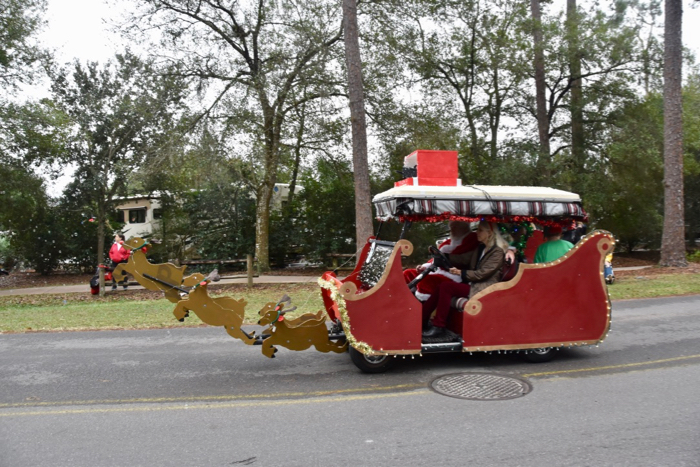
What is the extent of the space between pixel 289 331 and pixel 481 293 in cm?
223

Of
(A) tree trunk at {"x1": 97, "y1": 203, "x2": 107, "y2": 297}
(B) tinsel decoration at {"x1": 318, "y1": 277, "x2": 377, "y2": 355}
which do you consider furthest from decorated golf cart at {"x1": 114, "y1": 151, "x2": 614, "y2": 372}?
(A) tree trunk at {"x1": 97, "y1": 203, "x2": 107, "y2": 297}

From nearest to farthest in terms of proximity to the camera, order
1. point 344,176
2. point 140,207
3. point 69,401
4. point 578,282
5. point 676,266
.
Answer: point 69,401
point 578,282
point 676,266
point 344,176
point 140,207

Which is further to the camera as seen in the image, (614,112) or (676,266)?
(614,112)

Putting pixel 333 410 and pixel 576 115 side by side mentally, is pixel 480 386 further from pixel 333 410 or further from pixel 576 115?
pixel 576 115

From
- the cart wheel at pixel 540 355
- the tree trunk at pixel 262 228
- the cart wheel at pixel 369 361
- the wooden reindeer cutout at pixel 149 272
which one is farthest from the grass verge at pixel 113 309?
the cart wheel at pixel 540 355

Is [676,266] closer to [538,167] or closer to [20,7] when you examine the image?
[538,167]

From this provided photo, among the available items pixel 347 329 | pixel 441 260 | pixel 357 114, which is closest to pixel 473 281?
pixel 441 260

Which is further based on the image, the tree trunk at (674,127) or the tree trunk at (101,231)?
the tree trunk at (101,231)

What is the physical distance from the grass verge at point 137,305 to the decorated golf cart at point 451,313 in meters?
4.03

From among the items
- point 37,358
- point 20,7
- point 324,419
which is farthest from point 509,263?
point 20,7

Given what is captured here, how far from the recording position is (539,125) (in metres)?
19.3

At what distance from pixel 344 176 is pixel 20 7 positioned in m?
12.1

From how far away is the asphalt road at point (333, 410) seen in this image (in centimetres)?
390

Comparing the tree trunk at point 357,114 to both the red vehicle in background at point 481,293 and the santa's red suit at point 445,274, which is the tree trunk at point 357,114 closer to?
the santa's red suit at point 445,274
